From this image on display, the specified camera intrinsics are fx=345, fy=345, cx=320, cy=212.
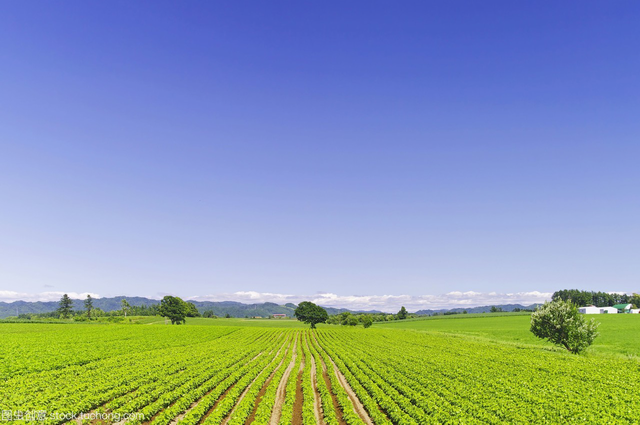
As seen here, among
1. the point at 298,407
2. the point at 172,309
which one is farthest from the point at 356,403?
the point at 172,309

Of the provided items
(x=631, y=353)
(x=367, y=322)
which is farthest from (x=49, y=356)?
(x=367, y=322)

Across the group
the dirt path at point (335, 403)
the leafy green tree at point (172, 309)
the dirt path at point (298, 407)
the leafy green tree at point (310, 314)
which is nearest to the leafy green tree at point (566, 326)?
the dirt path at point (335, 403)

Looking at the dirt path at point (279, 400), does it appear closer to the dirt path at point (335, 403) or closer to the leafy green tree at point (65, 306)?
the dirt path at point (335, 403)

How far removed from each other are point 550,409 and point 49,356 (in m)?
44.9

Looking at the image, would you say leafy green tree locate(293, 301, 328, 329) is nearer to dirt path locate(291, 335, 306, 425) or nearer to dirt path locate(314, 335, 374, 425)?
dirt path locate(314, 335, 374, 425)

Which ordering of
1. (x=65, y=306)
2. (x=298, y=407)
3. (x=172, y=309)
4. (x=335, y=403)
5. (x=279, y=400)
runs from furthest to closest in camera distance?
(x=65, y=306) < (x=172, y=309) < (x=279, y=400) < (x=335, y=403) < (x=298, y=407)

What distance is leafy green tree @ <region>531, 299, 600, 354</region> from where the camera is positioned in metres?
44.3

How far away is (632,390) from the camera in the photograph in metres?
24.0

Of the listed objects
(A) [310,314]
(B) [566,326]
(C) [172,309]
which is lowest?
(A) [310,314]

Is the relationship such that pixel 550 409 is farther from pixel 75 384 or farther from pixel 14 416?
pixel 75 384

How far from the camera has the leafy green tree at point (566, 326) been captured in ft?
145

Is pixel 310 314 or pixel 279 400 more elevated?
pixel 279 400

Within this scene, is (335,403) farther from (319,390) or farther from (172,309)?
(172,309)

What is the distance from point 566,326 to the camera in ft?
147
